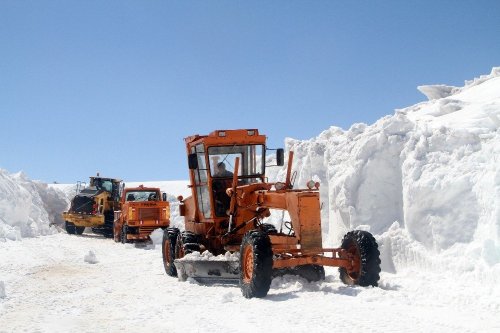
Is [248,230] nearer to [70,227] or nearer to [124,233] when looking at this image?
[124,233]

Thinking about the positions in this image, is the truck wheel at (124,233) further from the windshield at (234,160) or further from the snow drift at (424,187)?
the windshield at (234,160)

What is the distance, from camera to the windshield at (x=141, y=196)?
22.9m

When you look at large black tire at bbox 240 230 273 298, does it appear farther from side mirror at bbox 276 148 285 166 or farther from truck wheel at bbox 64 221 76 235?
truck wheel at bbox 64 221 76 235

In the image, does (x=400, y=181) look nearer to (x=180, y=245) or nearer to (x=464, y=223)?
(x=464, y=223)

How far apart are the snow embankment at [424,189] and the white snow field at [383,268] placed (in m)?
0.02

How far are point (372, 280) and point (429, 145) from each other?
4555 mm

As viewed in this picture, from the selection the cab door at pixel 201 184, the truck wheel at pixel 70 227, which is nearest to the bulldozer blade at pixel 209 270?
the cab door at pixel 201 184

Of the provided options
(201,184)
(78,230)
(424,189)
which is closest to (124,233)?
(78,230)

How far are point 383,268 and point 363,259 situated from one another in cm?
266

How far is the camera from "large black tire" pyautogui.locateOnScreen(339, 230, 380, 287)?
8398 millimetres

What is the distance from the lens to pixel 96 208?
2856 centimetres

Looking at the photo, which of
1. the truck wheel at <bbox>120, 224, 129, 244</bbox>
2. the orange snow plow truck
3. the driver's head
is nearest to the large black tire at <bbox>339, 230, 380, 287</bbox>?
the driver's head

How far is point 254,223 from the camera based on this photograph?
10055mm

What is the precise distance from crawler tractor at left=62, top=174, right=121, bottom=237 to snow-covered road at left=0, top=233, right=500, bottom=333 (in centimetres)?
1722
